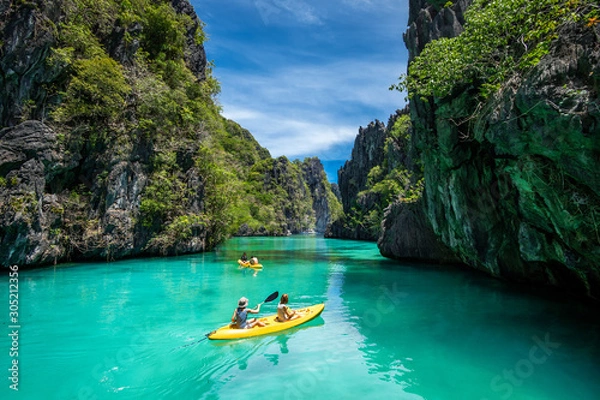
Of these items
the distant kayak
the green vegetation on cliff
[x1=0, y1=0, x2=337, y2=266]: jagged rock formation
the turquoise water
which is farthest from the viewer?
the distant kayak

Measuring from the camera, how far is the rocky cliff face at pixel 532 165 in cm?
693

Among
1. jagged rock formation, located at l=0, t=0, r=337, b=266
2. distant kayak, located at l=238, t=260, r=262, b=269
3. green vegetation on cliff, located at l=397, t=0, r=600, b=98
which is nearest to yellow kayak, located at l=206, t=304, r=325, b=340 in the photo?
green vegetation on cliff, located at l=397, t=0, r=600, b=98

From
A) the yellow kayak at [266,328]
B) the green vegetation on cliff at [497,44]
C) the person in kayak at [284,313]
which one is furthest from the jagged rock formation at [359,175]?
the person in kayak at [284,313]

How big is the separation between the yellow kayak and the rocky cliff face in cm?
711

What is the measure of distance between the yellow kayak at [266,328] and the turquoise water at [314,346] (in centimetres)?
18

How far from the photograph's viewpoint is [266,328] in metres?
8.88

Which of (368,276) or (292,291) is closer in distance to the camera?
(292,291)

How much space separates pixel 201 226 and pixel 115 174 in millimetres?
8517

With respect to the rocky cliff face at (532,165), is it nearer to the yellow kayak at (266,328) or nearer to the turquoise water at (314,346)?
the turquoise water at (314,346)

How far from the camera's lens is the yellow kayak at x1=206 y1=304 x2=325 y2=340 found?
8.30 meters

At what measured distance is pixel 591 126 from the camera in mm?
6590

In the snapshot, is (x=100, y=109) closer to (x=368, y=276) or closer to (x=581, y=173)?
(x=368, y=276)

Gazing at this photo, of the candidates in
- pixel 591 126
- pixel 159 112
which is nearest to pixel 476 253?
pixel 591 126

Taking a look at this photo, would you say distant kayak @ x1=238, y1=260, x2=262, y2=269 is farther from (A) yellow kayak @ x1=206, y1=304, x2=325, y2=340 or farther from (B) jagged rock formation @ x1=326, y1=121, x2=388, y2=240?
(B) jagged rock formation @ x1=326, y1=121, x2=388, y2=240
